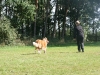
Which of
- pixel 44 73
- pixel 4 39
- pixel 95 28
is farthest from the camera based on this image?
pixel 95 28

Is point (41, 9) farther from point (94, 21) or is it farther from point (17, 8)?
point (17, 8)

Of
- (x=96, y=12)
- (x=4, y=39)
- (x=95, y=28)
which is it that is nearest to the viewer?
(x=4, y=39)

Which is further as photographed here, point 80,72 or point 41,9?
point 41,9

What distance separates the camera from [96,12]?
4912cm

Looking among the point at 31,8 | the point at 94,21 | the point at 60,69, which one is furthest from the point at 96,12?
the point at 60,69

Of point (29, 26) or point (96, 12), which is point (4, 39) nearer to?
point (29, 26)

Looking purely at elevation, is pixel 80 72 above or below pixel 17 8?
below

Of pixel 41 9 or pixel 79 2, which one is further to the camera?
pixel 41 9

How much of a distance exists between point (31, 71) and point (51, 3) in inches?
1663

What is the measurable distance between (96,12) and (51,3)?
9156 mm

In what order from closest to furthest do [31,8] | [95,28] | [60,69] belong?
[60,69] < [31,8] < [95,28]

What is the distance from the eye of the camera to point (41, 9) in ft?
162

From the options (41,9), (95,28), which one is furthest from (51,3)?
(95,28)

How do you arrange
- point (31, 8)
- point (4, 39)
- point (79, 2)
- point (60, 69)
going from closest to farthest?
point (60, 69)
point (4, 39)
point (31, 8)
point (79, 2)
